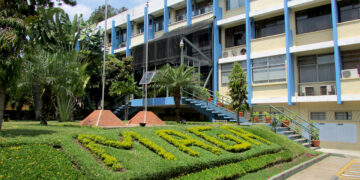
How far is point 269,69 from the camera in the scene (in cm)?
1977

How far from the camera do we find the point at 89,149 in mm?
6766

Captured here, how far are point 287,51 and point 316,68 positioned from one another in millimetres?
2346

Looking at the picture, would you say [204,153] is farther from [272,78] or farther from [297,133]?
[272,78]

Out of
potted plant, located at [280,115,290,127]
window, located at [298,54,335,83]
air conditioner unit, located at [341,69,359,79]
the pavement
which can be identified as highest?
window, located at [298,54,335,83]

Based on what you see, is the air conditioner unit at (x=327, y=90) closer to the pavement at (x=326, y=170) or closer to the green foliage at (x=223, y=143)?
the pavement at (x=326, y=170)

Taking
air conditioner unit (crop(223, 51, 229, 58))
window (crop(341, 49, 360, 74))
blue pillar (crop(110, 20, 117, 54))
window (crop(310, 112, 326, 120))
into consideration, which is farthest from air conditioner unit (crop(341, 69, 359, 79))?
blue pillar (crop(110, 20, 117, 54))

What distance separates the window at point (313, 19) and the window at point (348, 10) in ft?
2.37

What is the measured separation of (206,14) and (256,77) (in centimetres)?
759

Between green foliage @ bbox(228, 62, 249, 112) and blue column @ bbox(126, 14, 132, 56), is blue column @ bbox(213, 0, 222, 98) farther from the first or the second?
blue column @ bbox(126, 14, 132, 56)

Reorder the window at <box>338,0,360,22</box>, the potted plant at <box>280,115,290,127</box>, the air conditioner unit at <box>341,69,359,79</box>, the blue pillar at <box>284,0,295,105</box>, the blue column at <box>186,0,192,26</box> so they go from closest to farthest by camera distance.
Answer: the air conditioner unit at <box>341,69,359,79</box> < the potted plant at <box>280,115,290,127</box> < the window at <box>338,0,360,22</box> < the blue pillar at <box>284,0,295,105</box> < the blue column at <box>186,0,192,26</box>

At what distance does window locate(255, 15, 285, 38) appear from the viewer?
67.2 feet

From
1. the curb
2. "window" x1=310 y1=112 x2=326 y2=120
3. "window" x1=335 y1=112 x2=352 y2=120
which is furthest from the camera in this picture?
"window" x1=310 y1=112 x2=326 y2=120

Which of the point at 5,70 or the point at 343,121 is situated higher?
the point at 5,70

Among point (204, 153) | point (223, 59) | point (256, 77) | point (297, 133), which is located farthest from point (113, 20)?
point (204, 153)
